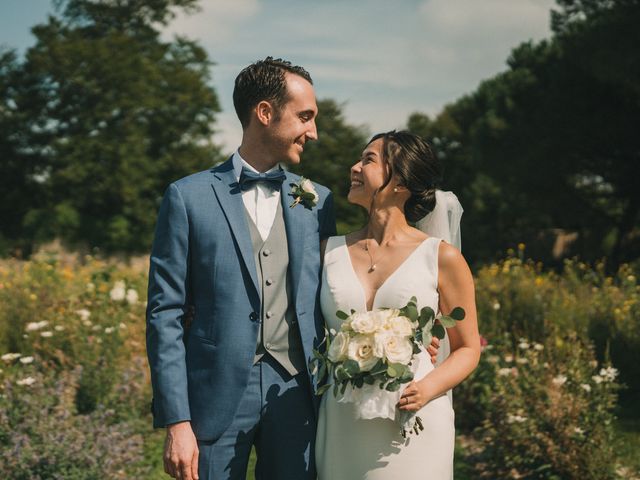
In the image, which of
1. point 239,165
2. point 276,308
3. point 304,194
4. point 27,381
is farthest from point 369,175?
point 27,381

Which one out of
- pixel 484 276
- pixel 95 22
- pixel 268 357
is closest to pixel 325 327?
pixel 268 357

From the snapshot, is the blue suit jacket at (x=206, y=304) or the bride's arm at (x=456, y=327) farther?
the bride's arm at (x=456, y=327)

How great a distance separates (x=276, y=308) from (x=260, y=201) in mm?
452

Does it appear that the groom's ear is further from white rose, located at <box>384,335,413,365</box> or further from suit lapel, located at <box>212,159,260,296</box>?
white rose, located at <box>384,335,413,365</box>

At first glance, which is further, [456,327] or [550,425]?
[550,425]

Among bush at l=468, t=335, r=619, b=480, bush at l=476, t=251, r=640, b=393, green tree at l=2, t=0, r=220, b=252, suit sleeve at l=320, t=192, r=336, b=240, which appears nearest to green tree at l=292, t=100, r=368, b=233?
green tree at l=2, t=0, r=220, b=252

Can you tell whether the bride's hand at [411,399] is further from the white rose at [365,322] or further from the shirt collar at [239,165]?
the shirt collar at [239,165]

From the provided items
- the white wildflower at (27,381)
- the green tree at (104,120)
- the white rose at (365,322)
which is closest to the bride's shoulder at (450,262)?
the white rose at (365,322)

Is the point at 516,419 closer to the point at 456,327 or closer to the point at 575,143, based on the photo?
the point at 456,327

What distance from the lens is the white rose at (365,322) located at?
8.70ft

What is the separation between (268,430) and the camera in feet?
9.07

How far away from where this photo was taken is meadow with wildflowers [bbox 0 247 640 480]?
16.5 feet

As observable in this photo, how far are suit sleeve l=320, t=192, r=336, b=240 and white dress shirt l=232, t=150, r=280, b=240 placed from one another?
0.24 m

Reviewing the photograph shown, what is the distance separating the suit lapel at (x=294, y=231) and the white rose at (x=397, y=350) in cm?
42
